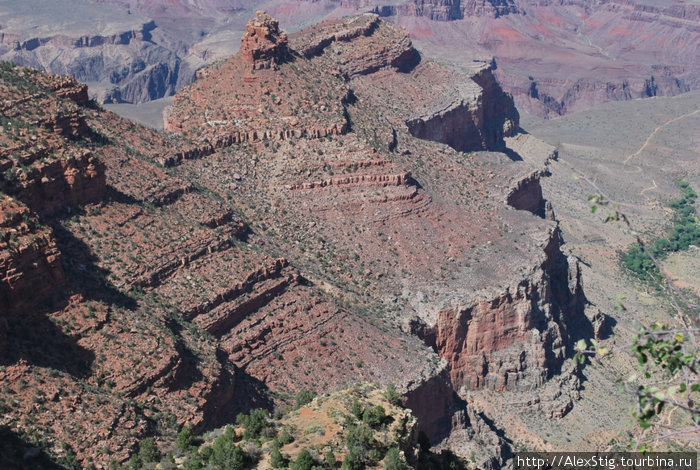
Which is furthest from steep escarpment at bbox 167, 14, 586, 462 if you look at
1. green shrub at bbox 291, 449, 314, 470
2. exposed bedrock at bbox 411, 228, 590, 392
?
green shrub at bbox 291, 449, 314, 470

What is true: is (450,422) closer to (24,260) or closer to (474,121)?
(24,260)

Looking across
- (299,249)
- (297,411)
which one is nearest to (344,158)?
(299,249)

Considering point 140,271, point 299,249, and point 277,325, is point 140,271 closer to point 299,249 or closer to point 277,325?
point 277,325

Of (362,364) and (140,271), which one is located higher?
(140,271)

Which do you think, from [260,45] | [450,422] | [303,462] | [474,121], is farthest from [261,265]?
[474,121]

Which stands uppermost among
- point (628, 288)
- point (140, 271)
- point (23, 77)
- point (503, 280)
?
point (23, 77)

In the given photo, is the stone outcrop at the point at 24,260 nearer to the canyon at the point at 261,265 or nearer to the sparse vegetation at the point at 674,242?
the canyon at the point at 261,265

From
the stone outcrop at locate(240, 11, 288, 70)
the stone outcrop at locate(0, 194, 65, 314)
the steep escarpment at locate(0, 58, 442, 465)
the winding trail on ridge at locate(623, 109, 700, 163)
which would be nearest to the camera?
the steep escarpment at locate(0, 58, 442, 465)

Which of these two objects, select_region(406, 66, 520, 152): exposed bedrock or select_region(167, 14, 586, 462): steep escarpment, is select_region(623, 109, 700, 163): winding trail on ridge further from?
select_region(167, 14, 586, 462): steep escarpment
